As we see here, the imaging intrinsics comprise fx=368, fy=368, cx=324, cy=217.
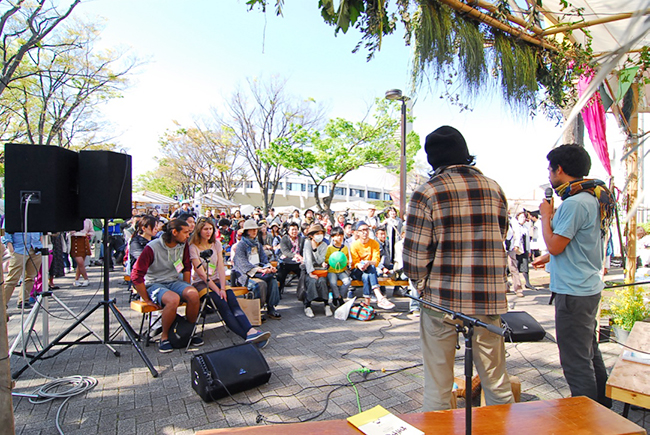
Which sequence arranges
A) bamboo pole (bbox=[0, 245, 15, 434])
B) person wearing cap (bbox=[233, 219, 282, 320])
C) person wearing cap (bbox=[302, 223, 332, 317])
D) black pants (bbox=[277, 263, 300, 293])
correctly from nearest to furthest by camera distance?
bamboo pole (bbox=[0, 245, 15, 434]) < person wearing cap (bbox=[233, 219, 282, 320]) < person wearing cap (bbox=[302, 223, 332, 317]) < black pants (bbox=[277, 263, 300, 293])

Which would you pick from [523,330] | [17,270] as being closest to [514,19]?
[523,330]

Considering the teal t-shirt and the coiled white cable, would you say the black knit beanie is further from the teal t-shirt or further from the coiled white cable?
the coiled white cable

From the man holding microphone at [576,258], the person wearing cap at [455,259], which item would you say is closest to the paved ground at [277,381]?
the man holding microphone at [576,258]

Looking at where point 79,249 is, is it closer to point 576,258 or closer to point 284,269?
point 284,269

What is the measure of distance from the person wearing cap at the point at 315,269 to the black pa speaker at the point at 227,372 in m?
2.63

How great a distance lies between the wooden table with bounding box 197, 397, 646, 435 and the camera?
164 centimetres

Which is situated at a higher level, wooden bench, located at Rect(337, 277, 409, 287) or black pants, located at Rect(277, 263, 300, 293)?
black pants, located at Rect(277, 263, 300, 293)

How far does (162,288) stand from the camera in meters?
4.62

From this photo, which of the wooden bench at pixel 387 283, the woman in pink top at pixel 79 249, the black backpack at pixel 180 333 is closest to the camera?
the black backpack at pixel 180 333

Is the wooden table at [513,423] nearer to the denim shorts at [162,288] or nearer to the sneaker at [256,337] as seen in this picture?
the sneaker at [256,337]

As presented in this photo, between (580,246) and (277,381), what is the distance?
285cm

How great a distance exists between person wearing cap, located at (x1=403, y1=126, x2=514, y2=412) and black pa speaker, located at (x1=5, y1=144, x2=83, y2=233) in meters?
3.58

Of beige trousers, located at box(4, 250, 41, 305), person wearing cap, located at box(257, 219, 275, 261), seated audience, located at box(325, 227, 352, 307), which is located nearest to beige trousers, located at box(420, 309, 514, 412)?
seated audience, located at box(325, 227, 352, 307)

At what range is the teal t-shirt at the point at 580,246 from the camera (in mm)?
2439
